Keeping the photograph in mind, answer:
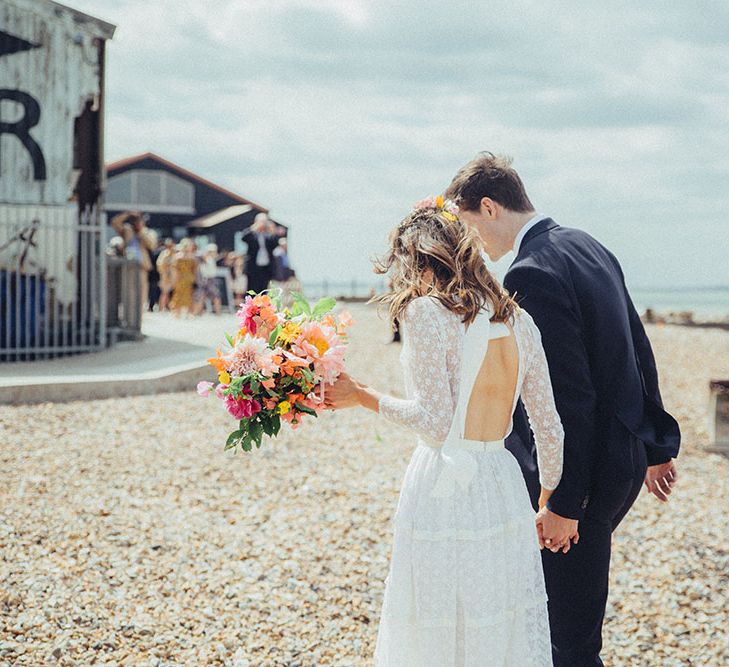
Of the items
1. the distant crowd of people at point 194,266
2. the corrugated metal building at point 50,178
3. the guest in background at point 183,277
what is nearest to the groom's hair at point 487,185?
the distant crowd of people at point 194,266

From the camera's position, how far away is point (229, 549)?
203 inches

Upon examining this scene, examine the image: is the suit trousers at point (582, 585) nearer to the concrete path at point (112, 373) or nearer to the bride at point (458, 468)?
the bride at point (458, 468)

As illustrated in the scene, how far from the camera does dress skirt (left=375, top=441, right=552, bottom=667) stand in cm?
247

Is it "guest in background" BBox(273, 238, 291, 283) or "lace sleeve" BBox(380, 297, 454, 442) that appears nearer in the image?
"lace sleeve" BBox(380, 297, 454, 442)

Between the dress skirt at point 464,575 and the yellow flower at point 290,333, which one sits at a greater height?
the yellow flower at point 290,333

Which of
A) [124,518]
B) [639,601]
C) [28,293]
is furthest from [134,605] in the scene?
[28,293]

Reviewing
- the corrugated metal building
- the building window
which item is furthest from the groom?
the building window

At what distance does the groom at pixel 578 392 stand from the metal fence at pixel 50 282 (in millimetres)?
9177

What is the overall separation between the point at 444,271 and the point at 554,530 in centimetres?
94

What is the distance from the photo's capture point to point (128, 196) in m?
34.5

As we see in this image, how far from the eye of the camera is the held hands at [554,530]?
2.72 metres

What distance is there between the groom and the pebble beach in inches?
54.1

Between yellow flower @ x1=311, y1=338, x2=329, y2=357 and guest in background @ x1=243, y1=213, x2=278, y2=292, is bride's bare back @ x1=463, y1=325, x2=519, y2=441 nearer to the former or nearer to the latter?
yellow flower @ x1=311, y1=338, x2=329, y2=357

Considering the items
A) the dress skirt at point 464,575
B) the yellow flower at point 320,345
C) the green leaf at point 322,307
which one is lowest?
the dress skirt at point 464,575
